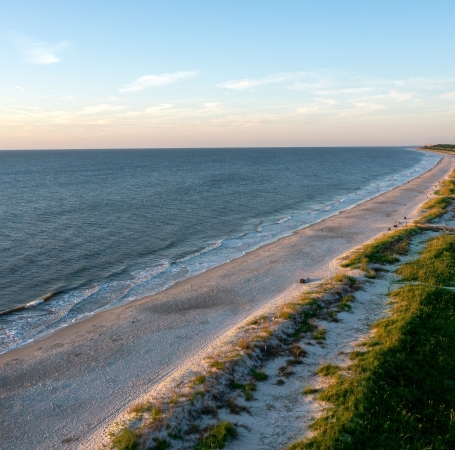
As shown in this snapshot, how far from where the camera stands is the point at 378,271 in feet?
92.5

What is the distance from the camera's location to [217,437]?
41.3 ft

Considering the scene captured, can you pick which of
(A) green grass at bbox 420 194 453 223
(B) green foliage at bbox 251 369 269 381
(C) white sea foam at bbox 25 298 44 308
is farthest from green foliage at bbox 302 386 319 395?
(A) green grass at bbox 420 194 453 223

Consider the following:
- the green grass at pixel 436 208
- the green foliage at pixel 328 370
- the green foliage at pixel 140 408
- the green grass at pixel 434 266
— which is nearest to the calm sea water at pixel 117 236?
the green foliage at pixel 140 408

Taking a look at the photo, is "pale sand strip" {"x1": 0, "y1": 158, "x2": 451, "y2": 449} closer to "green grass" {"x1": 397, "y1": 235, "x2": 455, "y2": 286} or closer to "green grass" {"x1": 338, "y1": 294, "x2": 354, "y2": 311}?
"green grass" {"x1": 338, "y1": 294, "x2": 354, "y2": 311}

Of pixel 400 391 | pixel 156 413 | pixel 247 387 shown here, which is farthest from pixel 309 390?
pixel 156 413

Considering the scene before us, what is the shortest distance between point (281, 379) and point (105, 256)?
80.4 ft

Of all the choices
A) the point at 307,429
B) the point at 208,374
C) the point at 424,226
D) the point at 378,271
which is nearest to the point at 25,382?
Answer: the point at 208,374

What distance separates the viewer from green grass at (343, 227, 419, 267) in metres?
30.5

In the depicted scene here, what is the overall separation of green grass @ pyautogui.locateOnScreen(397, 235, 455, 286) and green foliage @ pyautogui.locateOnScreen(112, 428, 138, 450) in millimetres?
20070

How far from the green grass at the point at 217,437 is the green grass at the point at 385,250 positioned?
64.6ft

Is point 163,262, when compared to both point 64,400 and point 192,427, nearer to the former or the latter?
point 64,400

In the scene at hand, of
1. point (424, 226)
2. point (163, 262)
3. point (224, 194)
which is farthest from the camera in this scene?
point (224, 194)

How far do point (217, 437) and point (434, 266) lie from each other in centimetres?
2159

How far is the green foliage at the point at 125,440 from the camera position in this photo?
12273 millimetres
